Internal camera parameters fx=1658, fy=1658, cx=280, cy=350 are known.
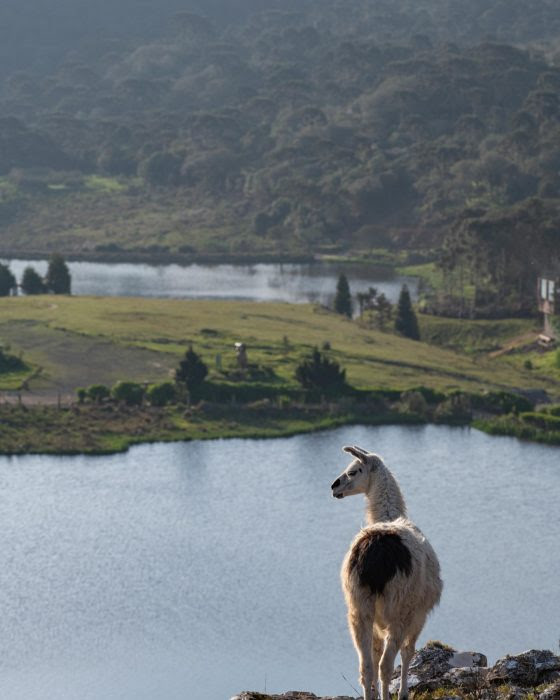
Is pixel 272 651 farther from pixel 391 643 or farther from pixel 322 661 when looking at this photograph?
pixel 391 643

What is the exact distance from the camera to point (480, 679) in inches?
877

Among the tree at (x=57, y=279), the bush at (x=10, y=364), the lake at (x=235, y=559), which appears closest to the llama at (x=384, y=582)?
the lake at (x=235, y=559)

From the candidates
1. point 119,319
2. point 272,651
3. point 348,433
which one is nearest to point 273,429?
point 348,433

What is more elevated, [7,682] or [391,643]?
[391,643]

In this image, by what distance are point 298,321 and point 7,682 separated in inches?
2660

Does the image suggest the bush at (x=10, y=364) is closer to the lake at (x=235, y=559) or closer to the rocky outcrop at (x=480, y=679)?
the lake at (x=235, y=559)

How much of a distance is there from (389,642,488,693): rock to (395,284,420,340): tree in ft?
303

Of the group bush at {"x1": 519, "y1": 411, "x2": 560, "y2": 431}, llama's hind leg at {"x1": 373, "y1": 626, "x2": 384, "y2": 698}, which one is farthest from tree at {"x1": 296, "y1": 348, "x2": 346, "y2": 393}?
llama's hind leg at {"x1": 373, "y1": 626, "x2": 384, "y2": 698}

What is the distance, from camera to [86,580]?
196 feet

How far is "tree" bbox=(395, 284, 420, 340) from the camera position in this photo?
381 feet

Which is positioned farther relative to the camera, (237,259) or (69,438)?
(237,259)

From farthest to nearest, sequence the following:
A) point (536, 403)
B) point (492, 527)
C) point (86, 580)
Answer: point (536, 403)
point (492, 527)
point (86, 580)

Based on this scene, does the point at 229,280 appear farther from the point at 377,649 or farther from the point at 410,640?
the point at 410,640

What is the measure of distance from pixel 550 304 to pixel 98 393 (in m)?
41.7
